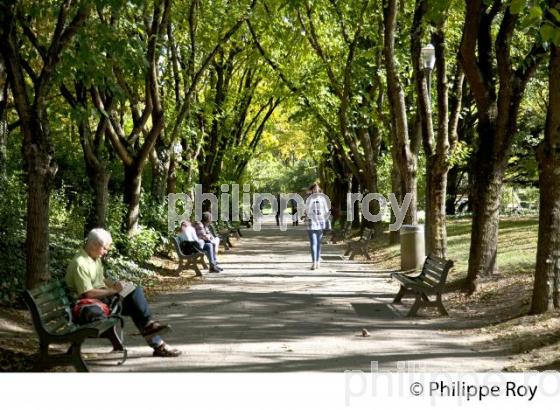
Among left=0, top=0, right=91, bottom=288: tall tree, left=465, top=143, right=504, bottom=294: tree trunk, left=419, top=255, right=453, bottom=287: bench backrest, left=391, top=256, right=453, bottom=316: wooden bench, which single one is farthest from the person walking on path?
left=0, top=0, right=91, bottom=288: tall tree

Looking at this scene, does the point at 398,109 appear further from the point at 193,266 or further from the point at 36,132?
the point at 36,132

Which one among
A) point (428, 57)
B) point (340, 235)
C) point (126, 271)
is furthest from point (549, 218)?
point (340, 235)

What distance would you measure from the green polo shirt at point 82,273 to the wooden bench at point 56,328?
196 mm

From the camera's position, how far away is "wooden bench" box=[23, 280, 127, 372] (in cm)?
777

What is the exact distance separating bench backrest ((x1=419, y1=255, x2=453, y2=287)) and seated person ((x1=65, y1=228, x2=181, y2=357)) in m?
4.57

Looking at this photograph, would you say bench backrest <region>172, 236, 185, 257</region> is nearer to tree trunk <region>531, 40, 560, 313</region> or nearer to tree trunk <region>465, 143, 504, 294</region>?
tree trunk <region>465, 143, 504, 294</region>

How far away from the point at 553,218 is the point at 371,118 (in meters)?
18.3

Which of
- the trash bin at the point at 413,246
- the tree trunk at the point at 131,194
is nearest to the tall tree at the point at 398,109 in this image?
the trash bin at the point at 413,246

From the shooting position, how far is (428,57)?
57.6ft

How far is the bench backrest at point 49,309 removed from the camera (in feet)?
25.6

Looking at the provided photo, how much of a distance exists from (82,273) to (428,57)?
1109cm

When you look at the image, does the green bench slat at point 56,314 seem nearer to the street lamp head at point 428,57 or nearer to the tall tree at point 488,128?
the tall tree at point 488,128

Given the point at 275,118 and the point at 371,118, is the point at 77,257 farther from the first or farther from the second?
the point at 275,118

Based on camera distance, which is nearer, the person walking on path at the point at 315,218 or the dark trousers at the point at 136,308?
the dark trousers at the point at 136,308
